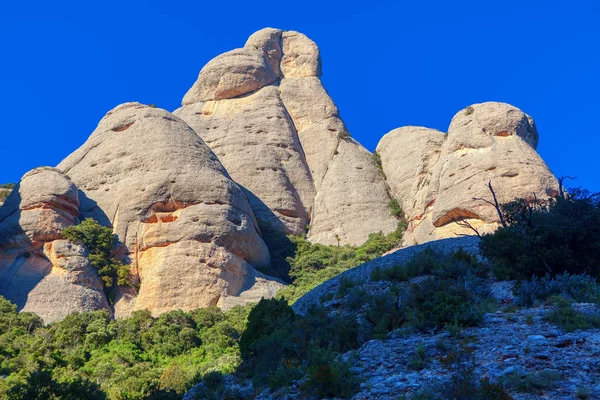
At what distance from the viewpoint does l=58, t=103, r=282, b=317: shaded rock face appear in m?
29.5

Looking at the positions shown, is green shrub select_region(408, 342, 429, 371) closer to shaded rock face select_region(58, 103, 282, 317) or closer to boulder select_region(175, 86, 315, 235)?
shaded rock face select_region(58, 103, 282, 317)

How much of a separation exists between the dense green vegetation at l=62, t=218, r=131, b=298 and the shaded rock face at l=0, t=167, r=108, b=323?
1.20 ft

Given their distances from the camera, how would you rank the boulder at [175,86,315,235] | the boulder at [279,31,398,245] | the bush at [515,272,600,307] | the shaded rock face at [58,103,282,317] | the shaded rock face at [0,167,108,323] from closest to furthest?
the bush at [515,272,600,307], the shaded rock face at [0,167,108,323], the shaded rock face at [58,103,282,317], the boulder at [279,31,398,245], the boulder at [175,86,315,235]

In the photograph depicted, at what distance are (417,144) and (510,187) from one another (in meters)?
11.6

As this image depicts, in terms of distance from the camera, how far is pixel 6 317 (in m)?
25.4

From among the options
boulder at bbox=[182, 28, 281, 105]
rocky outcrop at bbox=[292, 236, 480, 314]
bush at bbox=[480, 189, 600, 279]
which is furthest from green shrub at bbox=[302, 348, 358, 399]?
boulder at bbox=[182, 28, 281, 105]

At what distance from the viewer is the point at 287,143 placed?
46.0 meters

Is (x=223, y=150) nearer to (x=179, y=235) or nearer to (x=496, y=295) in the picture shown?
(x=179, y=235)

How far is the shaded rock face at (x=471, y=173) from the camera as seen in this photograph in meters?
33.6

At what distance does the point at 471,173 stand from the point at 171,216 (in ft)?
50.7

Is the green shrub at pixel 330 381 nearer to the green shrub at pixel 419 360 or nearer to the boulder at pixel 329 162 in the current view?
the green shrub at pixel 419 360

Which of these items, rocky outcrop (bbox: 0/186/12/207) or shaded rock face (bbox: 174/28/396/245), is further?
shaded rock face (bbox: 174/28/396/245)

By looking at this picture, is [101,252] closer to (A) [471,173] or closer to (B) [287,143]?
(B) [287,143]

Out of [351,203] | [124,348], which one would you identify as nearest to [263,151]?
[351,203]
